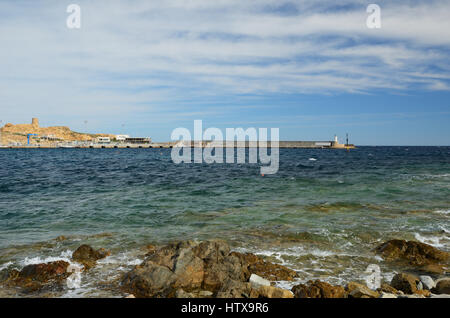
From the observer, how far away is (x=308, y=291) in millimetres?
8289

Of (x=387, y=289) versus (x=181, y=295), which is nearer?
(x=181, y=295)

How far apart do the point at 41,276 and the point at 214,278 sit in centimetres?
563

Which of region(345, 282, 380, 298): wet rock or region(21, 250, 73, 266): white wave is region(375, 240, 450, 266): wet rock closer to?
region(345, 282, 380, 298): wet rock

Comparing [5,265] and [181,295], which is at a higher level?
[181,295]

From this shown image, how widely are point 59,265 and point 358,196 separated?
23091mm

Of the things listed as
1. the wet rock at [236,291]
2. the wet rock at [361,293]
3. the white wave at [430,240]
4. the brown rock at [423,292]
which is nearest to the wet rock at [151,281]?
the wet rock at [236,291]

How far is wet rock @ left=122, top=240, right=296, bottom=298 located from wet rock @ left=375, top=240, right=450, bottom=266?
476cm

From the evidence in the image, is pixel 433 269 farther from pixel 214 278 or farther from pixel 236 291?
pixel 214 278

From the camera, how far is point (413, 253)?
12.0m

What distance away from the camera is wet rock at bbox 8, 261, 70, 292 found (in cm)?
949

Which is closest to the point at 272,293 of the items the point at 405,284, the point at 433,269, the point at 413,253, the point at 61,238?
the point at 405,284

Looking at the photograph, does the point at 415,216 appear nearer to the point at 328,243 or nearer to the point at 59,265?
the point at 328,243

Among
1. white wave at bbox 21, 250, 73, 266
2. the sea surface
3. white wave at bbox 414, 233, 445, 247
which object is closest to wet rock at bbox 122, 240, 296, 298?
the sea surface
